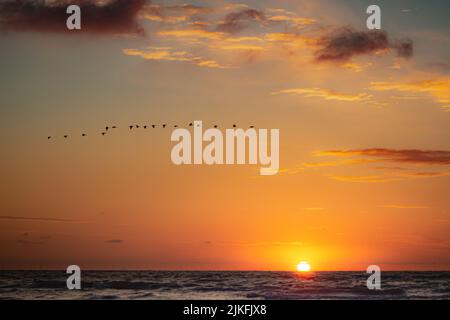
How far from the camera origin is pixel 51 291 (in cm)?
→ 5266

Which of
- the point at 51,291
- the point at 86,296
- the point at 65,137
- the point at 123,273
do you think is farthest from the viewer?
the point at 123,273
